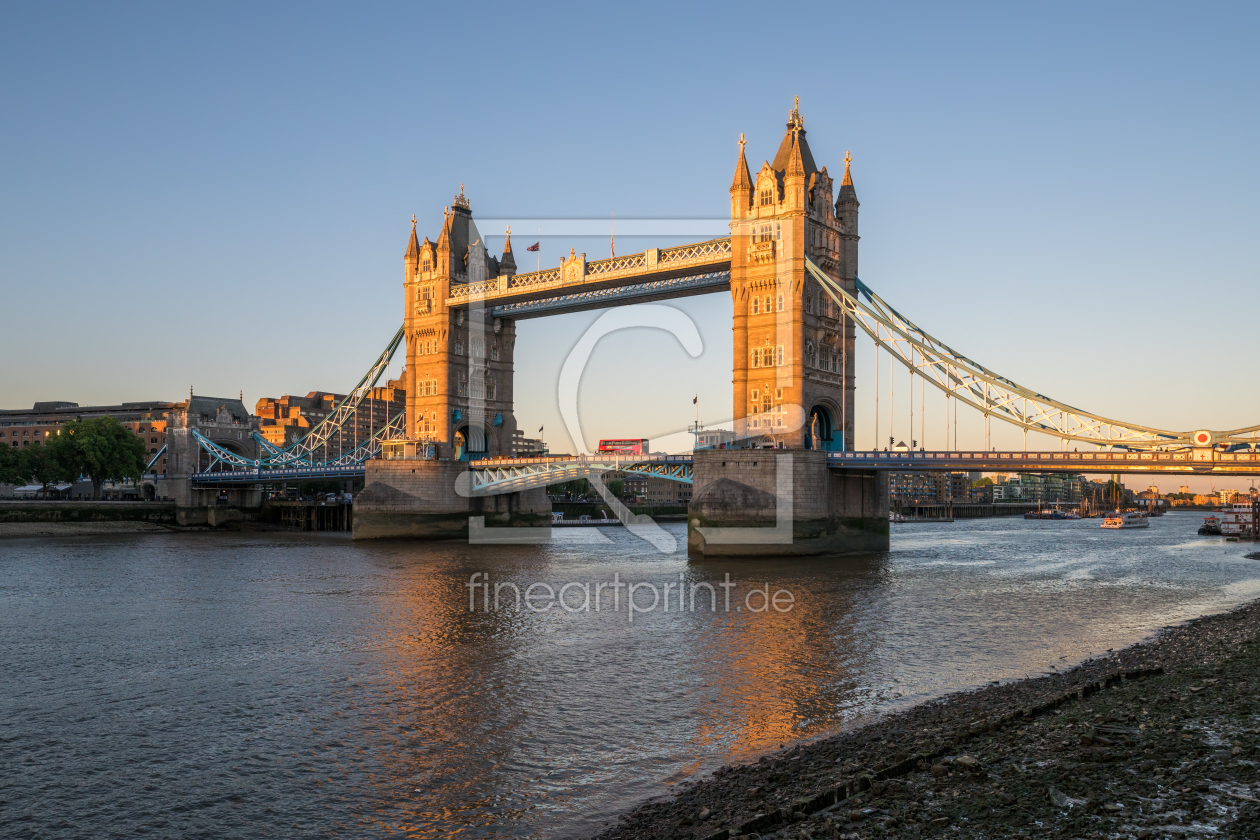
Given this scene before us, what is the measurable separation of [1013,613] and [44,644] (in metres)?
26.8

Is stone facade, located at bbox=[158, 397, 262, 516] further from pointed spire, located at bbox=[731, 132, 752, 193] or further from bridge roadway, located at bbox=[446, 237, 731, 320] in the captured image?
pointed spire, located at bbox=[731, 132, 752, 193]

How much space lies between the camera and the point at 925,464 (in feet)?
140

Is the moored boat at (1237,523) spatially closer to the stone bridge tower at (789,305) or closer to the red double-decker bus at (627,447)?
the stone bridge tower at (789,305)

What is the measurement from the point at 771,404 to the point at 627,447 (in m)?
11.6

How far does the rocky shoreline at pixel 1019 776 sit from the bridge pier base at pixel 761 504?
27.6 m

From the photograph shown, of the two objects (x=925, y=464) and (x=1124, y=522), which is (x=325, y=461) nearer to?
(x=925, y=464)

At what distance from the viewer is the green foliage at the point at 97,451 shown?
82.8 m

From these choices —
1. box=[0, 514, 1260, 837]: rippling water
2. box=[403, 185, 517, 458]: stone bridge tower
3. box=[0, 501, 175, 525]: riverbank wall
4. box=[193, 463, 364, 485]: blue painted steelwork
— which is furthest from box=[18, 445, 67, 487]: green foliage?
box=[0, 514, 1260, 837]: rippling water

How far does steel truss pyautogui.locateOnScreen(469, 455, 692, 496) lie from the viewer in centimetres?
5066

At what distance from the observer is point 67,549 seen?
53438 millimetres

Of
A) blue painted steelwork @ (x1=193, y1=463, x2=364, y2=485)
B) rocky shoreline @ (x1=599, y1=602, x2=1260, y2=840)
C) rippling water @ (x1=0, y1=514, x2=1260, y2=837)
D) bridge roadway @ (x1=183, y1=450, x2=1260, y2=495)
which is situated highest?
bridge roadway @ (x1=183, y1=450, x2=1260, y2=495)

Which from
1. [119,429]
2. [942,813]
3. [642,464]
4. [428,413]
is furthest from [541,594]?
[119,429]

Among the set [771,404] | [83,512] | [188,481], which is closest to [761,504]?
[771,404]

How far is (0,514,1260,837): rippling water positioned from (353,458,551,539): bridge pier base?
19516 mm
